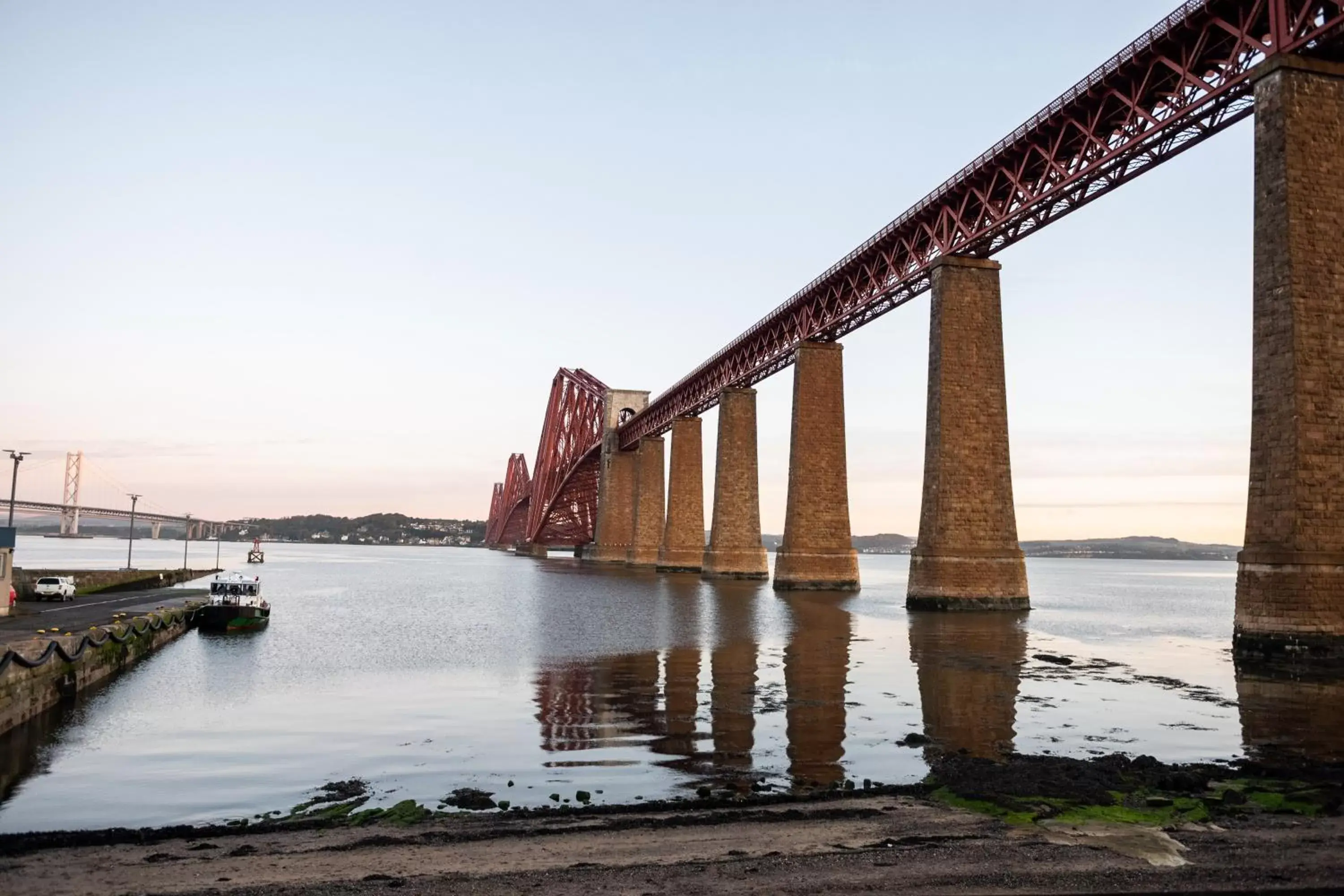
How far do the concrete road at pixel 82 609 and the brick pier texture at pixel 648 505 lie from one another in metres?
48.1

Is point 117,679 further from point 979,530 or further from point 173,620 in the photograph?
point 979,530

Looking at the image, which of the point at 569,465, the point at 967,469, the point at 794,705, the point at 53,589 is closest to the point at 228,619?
the point at 53,589

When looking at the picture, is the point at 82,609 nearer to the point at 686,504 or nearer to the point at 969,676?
the point at 969,676

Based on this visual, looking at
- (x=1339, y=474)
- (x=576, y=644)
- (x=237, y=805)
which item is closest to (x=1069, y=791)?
(x=237, y=805)

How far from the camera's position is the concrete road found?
2631 centimetres

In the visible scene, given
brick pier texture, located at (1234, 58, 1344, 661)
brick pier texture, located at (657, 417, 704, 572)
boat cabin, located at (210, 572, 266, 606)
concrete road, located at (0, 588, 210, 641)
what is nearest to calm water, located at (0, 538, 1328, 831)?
boat cabin, located at (210, 572, 266, 606)

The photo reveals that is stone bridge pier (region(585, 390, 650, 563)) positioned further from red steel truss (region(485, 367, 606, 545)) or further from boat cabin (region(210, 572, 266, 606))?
boat cabin (region(210, 572, 266, 606))

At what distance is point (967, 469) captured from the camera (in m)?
36.8

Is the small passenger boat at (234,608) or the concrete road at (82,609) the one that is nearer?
the concrete road at (82,609)

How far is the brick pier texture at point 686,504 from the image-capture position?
262 feet

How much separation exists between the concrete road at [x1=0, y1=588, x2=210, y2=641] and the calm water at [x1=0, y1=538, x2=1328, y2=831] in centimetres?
272

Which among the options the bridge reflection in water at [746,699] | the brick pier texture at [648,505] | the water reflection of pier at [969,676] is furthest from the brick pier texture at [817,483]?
the brick pier texture at [648,505]

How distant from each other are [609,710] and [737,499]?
46492 millimetres

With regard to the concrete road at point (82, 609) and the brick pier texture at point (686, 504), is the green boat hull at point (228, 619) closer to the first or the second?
the concrete road at point (82, 609)
